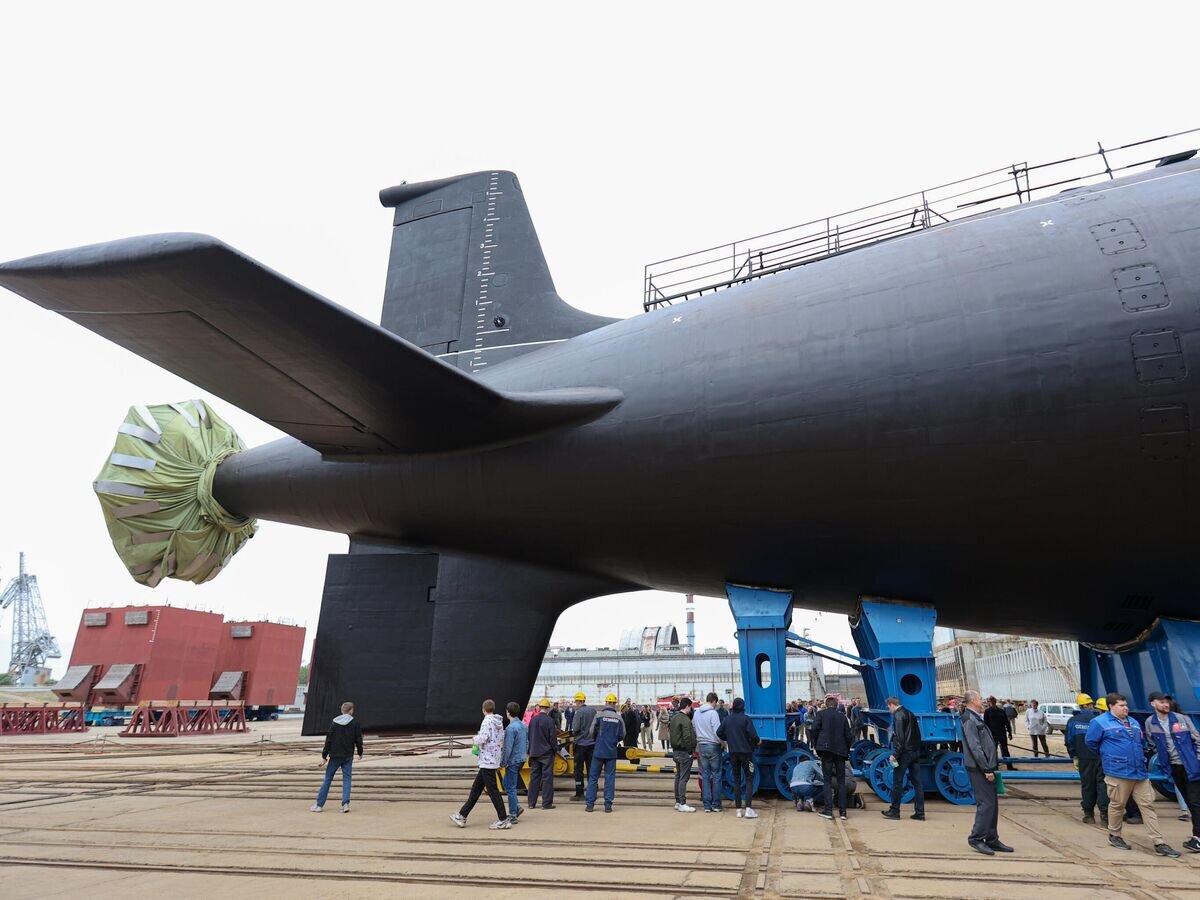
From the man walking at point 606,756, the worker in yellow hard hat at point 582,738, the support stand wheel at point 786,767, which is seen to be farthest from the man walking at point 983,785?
the worker in yellow hard hat at point 582,738

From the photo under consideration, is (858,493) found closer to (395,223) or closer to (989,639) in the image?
(395,223)

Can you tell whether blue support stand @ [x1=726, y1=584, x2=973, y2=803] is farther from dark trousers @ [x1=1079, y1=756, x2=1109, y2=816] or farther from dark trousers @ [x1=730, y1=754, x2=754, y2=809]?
dark trousers @ [x1=1079, y1=756, x2=1109, y2=816]

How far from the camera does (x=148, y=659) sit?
42.2 metres

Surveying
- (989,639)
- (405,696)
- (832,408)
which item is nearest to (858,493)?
(832,408)

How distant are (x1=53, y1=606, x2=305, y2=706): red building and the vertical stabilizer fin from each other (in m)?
37.9

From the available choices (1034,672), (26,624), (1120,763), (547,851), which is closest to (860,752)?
(1120,763)

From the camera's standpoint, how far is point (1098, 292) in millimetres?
7488

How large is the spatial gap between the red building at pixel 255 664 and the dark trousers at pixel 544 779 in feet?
146

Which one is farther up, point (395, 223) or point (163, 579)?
point (395, 223)

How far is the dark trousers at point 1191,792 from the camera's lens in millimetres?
6586

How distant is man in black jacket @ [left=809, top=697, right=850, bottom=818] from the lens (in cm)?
833

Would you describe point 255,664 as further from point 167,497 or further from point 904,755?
point 904,755

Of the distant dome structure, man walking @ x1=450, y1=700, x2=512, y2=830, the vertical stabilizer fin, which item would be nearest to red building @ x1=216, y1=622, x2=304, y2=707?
the distant dome structure

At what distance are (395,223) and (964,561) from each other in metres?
11.0
